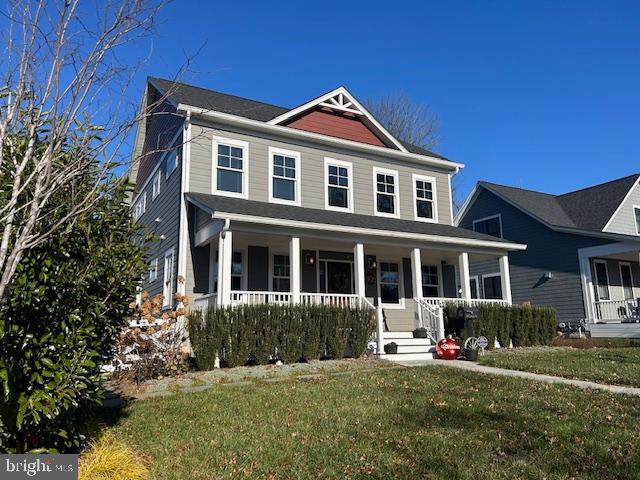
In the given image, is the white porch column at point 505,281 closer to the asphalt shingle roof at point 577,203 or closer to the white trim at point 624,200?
the asphalt shingle roof at point 577,203

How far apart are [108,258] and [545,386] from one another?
6.06 metres

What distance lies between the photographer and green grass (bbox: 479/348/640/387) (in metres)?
7.63

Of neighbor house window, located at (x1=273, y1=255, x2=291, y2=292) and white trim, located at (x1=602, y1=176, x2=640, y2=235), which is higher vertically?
white trim, located at (x1=602, y1=176, x2=640, y2=235)

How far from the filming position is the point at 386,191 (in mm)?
15500

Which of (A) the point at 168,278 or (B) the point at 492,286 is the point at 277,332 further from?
(B) the point at 492,286

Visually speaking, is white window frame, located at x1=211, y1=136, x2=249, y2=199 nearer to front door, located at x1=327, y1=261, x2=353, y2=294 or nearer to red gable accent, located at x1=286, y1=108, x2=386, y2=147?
Result: red gable accent, located at x1=286, y1=108, x2=386, y2=147

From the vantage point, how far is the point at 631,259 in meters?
20.2

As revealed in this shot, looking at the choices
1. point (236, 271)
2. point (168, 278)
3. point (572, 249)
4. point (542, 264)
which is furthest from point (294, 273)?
point (542, 264)

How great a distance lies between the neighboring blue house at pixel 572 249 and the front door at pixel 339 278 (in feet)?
32.8

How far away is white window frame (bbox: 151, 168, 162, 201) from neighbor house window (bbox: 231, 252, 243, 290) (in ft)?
15.3

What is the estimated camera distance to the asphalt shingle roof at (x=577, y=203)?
68.9 ft

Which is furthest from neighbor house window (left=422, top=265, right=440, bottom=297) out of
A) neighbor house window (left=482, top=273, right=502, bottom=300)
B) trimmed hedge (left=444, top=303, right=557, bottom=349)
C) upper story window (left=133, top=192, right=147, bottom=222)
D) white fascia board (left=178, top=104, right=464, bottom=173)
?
upper story window (left=133, top=192, right=147, bottom=222)

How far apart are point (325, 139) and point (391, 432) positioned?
1109cm

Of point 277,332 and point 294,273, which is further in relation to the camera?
point 294,273
